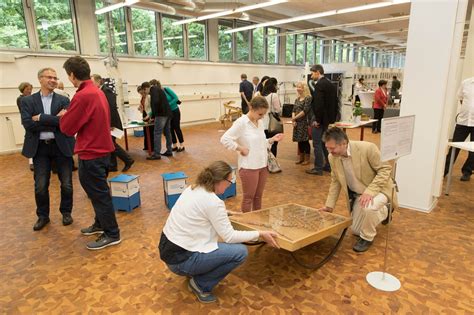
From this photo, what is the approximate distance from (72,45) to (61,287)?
21.9 ft

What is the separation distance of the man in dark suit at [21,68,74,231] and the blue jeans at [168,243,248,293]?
1.72m

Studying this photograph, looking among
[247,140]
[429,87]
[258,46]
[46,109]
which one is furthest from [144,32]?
[429,87]

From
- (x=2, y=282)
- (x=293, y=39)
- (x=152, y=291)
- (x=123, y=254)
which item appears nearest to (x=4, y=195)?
(x=2, y=282)

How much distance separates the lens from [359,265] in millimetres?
2373

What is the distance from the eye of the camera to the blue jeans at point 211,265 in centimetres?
187

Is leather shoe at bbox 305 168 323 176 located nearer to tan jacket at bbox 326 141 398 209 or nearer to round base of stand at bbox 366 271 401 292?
tan jacket at bbox 326 141 398 209

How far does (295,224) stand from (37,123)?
2.33m

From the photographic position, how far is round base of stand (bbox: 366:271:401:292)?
210 centimetres

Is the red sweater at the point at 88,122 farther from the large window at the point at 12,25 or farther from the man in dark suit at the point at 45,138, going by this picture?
the large window at the point at 12,25

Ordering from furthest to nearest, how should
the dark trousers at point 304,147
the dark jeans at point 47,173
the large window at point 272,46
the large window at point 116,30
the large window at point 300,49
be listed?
the large window at point 300,49, the large window at point 272,46, the large window at point 116,30, the dark trousers at point 304,147, the dark jeans at point 47,173

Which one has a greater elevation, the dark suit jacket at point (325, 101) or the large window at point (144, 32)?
the large window at point (144, 32)

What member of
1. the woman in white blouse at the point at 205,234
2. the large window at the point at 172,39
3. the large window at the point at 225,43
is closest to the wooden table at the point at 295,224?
the woman in white blouse at the point at 205,234

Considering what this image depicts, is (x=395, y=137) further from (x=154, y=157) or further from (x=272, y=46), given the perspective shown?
(x=272, y=46)

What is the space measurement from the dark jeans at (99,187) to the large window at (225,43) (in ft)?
29.6
